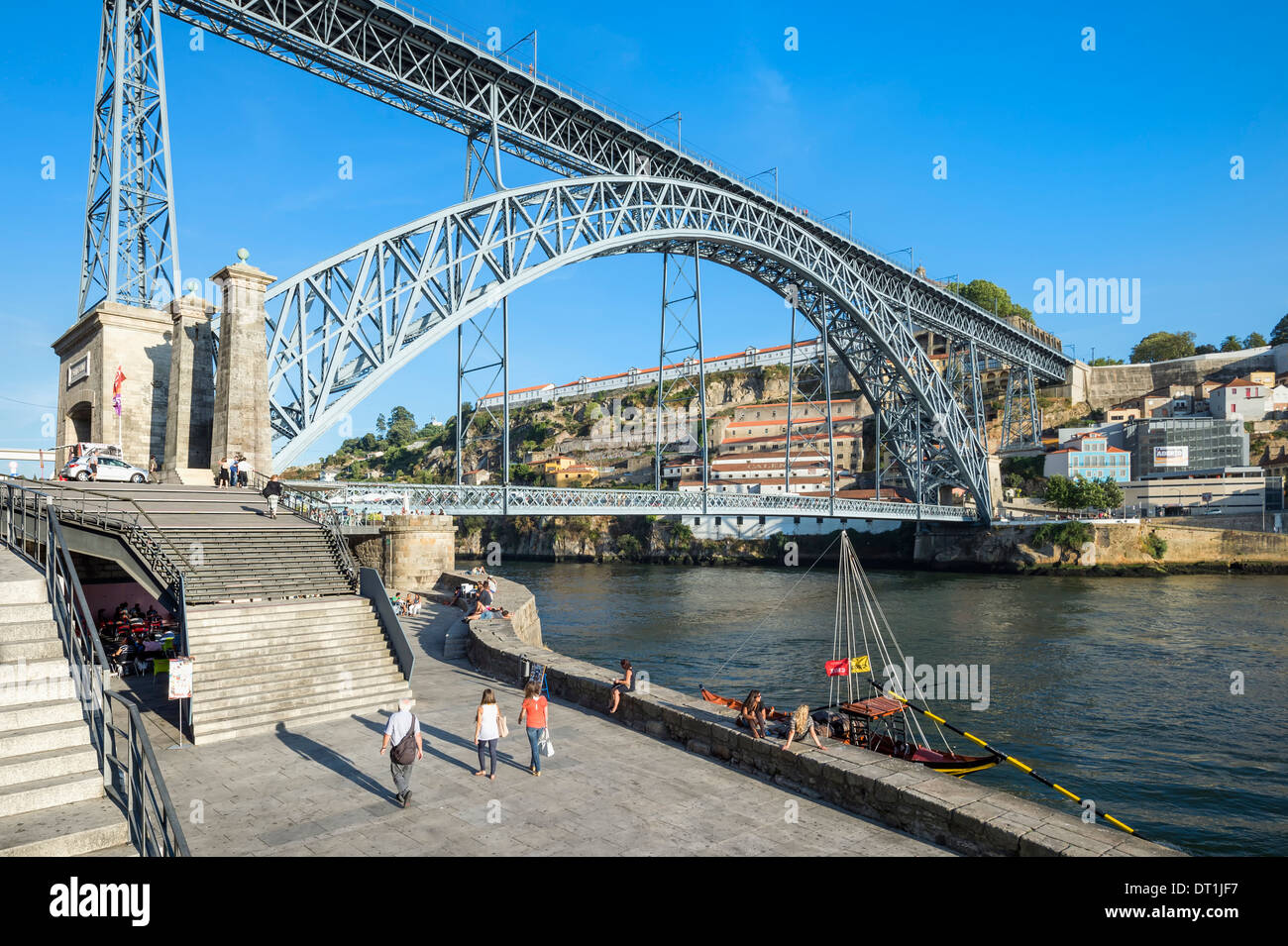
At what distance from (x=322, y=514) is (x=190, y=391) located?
6.10 m

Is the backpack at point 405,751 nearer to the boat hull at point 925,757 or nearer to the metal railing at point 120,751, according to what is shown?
the metal railing at point 120,751

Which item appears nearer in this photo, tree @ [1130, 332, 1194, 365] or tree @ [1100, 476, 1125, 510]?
tree @ [1100, 476, 1125, 510]

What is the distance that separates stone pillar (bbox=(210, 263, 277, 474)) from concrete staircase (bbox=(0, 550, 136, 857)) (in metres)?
13.6

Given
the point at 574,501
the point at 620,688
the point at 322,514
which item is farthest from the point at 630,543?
the point at 620,688

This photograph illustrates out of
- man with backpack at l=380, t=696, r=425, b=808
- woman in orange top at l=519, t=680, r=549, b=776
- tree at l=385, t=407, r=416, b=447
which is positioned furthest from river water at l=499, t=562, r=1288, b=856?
tree at l=385, t=407, r=416, b=447

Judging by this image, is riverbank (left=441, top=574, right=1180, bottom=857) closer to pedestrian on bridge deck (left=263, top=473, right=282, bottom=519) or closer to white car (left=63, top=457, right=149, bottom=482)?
pedestrian on bridge deck (left=263, top=473, right=282, bottom=519)

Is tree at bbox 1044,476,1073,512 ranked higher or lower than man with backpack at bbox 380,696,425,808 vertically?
higher

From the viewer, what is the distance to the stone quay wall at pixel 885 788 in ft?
23.2

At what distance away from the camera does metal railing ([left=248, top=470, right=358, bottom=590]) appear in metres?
16.5

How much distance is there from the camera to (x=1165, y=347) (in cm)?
10731

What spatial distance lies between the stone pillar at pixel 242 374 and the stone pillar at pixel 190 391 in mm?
412

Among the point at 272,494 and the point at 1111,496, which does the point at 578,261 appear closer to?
the point at 272,494
